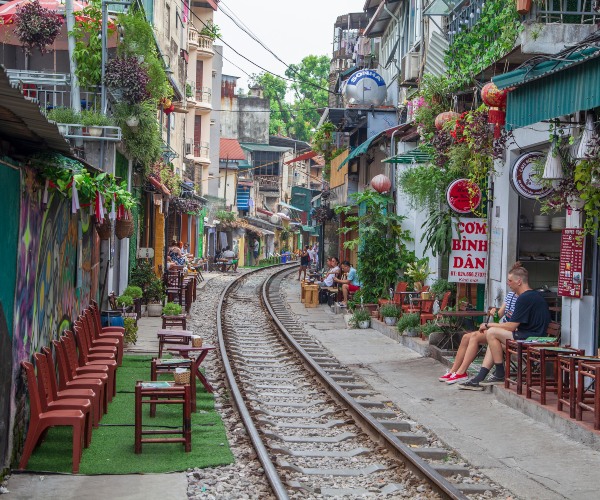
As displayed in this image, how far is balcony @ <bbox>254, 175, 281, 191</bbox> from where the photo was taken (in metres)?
76.0

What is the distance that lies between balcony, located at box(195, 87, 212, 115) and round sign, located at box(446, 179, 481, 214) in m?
36.1

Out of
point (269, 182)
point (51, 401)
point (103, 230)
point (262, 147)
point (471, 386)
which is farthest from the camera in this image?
point (269, 182)

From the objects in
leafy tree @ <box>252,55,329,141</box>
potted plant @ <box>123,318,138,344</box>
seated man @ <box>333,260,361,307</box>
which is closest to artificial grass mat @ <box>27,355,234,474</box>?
potted plant @ <box>123,318,138,344</box>

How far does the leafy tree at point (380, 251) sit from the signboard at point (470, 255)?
7.10 m

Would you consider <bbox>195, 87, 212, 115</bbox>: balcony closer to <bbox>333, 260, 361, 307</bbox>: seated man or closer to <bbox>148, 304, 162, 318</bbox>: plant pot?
<bbox>333, 260, 361, 307</bbox>: seated man

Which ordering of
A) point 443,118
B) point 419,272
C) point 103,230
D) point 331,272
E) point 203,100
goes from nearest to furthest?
point 103,230 → point 443,118 → point 419,272 → point 331,272 → point 203,100

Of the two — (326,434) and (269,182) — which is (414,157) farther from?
(269,182)

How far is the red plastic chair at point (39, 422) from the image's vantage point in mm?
8242

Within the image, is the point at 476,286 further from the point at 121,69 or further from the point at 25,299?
the point at 25,299

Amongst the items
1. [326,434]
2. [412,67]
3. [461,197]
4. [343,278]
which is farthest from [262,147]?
[326,434]

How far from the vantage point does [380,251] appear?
79.1 ft

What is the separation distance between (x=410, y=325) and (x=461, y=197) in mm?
3543

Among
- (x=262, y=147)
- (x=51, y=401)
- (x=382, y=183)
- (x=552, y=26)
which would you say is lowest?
(x=51, y=401)

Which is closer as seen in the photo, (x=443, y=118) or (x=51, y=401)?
(x=51, y=401)
